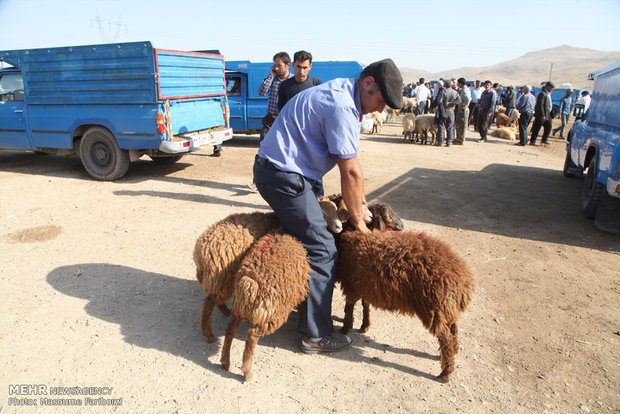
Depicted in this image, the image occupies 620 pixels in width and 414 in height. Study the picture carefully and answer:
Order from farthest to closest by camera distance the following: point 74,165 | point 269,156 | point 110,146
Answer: point 74,165
point 110,146
point 269,156

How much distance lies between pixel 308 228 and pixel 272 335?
109 cm

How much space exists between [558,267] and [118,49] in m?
7.91

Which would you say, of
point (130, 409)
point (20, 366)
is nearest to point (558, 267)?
point (130, 409)

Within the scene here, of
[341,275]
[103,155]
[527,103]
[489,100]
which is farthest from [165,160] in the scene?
[527,103]

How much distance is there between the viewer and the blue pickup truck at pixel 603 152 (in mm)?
5118

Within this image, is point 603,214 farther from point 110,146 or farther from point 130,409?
point 110,146

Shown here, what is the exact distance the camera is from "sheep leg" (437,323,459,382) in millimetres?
2648

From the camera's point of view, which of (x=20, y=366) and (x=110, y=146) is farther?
(x=110, y=146)

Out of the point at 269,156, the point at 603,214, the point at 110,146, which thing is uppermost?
the point at 269,156

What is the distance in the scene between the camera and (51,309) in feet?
11.3

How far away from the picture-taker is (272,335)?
3.24 m

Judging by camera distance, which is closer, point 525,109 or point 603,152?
point 603,152

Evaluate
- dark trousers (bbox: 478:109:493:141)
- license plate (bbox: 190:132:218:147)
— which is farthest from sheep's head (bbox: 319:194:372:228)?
dark trousers (bbox: 478:109:493:141)

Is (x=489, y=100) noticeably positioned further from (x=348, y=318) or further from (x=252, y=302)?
(x=252, y=302)
